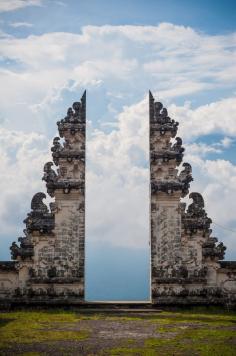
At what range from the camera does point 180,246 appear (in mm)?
20453

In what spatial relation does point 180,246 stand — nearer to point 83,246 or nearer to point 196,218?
point 196,218

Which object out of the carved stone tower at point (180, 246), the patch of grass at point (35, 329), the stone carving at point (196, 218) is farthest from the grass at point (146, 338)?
the stone carving at point (196, 218)

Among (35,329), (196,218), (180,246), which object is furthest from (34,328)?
(196,218)

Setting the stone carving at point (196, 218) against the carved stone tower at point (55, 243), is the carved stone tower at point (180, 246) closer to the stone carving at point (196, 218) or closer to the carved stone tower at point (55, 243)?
the stone carving at point (196, 218)

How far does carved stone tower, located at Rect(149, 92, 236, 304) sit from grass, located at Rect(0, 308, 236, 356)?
90 centimetres

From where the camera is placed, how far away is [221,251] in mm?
20312

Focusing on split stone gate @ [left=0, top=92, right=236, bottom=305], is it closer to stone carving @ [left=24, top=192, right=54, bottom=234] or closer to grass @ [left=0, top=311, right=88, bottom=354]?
stone carving @ [left=24, top=192, right=54, bottom=234]

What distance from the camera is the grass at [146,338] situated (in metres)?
12.3

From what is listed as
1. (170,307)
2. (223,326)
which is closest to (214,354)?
(223,326)

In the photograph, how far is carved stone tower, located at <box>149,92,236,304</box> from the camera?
20172 millimetres

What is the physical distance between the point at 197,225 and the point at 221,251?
53.0 inches

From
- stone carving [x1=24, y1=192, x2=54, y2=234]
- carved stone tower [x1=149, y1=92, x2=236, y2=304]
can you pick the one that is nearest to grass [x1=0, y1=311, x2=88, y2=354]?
stone carving [x1=24, y1=192, x2=54, y2=234]

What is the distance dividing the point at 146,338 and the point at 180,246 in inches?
274

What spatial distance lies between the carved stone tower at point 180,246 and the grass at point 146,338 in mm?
901
